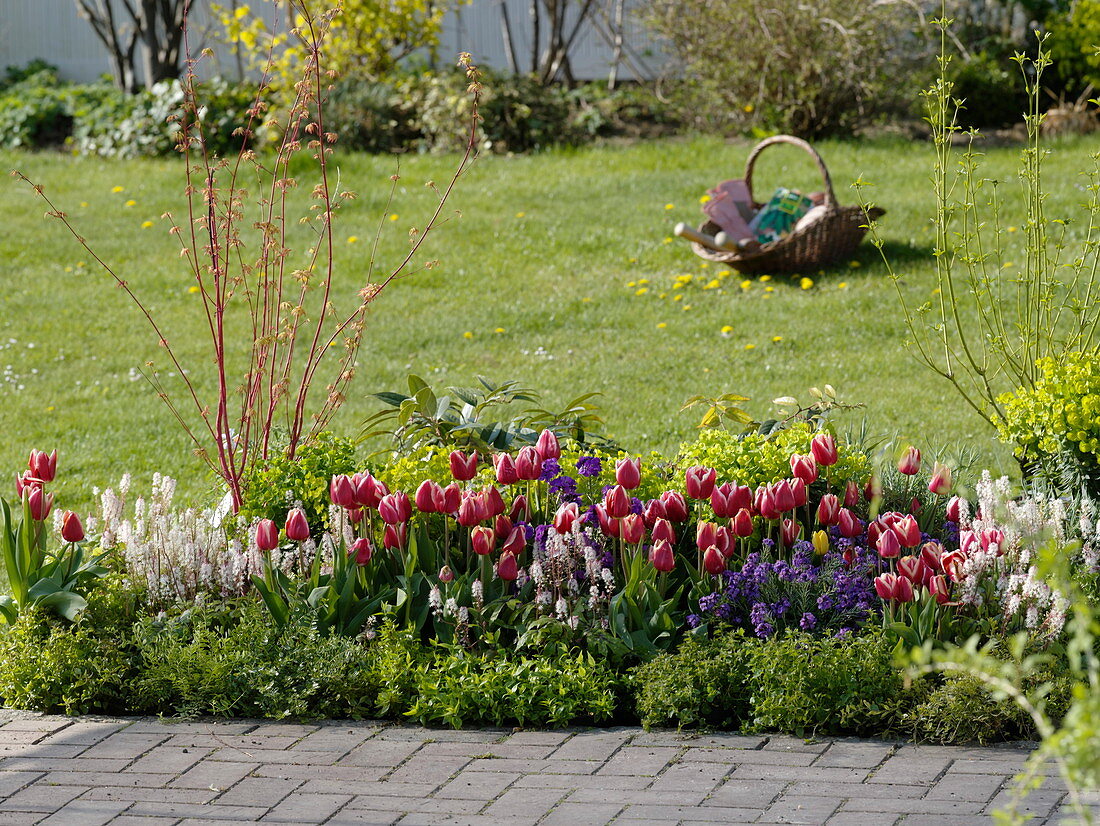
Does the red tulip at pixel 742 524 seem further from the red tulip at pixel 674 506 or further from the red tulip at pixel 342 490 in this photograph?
the red tulip at pixel 342 490

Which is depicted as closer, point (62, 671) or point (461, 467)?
point (62, 671)

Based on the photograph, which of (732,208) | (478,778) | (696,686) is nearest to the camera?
(478,778)

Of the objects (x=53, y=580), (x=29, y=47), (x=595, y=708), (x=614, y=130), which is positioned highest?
(x=29, y=47)

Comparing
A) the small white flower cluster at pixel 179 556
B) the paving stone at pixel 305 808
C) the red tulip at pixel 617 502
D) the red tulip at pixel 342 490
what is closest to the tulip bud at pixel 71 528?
the small white flower cluster at pixel 179 556

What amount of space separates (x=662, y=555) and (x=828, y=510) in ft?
1.97

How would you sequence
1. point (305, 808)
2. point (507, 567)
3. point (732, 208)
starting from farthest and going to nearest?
point (732, 208) < point (507, 567) < point (305, 808)

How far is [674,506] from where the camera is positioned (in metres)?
3.95

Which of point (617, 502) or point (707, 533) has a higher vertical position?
point (617, 502)

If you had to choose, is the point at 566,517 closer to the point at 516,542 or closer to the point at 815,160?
the point at 516,542

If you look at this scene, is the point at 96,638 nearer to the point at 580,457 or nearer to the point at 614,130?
the point at 580,457

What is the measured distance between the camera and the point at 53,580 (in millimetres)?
4133

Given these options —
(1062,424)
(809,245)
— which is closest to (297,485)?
(1062,424)

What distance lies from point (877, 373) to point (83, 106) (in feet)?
30.8

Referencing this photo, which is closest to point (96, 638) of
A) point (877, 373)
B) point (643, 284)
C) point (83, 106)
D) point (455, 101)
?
point (877, 373)
